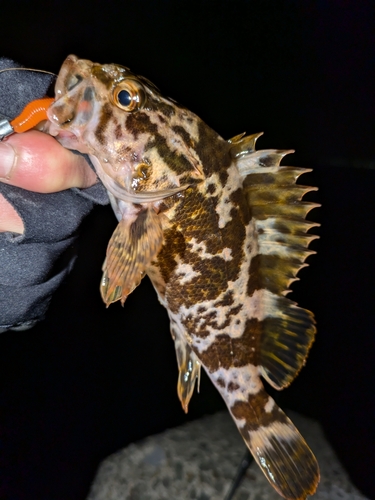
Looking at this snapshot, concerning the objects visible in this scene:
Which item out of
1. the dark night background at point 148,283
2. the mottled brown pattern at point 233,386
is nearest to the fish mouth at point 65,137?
the mottled brown pattern at point 233,386

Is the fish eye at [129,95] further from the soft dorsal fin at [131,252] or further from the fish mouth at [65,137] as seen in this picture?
the soft dorsal fin at [131,252]

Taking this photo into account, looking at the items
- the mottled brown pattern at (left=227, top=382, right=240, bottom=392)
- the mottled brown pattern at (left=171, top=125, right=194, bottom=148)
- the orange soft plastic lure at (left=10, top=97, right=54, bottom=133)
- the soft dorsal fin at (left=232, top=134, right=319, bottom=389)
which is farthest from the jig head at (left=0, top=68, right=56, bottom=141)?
the mottled brown pattern at (left=227, top=382, right=240, bottom=392)

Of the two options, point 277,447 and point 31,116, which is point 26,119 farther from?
point 277,447

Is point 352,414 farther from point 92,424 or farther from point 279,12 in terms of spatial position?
point 279,12

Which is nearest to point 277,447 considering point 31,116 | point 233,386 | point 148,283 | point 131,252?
point 233,386

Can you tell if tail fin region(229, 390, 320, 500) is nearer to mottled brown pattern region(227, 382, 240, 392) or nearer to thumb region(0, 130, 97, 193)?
mottled brown pattern region(227, 382, 240, 392)
